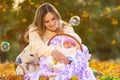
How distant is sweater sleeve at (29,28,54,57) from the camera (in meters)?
5.44

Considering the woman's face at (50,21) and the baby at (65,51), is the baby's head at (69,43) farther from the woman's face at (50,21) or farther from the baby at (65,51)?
the woman's face at (50,21)

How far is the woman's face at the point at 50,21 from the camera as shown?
18.5 ft

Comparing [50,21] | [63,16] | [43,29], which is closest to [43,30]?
[43,29]

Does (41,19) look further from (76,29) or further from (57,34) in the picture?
(76,29)

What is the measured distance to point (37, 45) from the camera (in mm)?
5582

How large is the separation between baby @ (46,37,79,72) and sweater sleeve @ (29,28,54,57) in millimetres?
110

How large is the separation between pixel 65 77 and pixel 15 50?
20.5ft

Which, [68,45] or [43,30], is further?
[43,30]

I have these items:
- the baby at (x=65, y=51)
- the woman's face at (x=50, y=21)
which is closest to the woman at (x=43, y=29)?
the woman's face at (x=50, y=21)

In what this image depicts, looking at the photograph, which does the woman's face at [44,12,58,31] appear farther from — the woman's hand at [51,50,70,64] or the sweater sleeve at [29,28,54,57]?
the woman's hand at [51,50,70,64]

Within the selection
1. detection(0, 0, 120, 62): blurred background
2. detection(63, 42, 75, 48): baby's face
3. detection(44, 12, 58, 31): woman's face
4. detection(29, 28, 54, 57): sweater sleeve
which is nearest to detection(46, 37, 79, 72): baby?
detection(63, 42, 75, 48): baby's face

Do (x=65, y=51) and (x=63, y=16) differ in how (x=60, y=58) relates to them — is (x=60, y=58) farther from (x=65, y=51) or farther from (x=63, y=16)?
(x=63, y=16)

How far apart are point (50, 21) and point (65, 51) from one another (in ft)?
1.58

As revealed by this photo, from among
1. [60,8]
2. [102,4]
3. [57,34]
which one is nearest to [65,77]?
[57,34]
